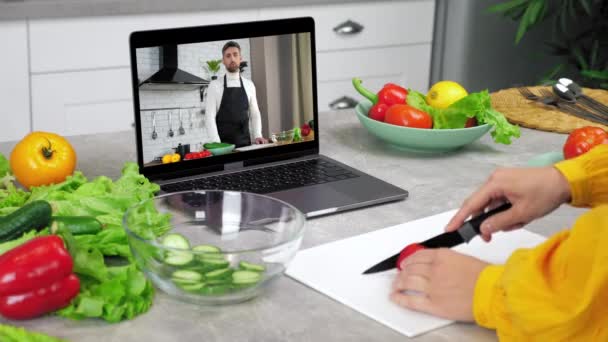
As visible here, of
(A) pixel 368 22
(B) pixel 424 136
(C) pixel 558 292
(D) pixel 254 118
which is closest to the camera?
(C) pixel 558 292

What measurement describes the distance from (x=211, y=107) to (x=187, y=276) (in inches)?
19.6

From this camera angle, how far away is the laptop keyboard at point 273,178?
1.35m

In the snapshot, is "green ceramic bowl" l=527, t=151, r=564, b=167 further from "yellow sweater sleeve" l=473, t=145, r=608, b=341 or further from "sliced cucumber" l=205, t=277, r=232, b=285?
"sliced cucumber" l=205, t=277, r=232, b=285

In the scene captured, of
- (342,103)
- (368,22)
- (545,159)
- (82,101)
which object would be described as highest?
(368,22)

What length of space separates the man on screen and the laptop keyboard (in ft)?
0.22

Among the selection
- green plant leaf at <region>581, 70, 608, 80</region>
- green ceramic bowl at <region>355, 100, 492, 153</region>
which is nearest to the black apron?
green ceramic bowl at <region>355, 100, 492, 153</region>

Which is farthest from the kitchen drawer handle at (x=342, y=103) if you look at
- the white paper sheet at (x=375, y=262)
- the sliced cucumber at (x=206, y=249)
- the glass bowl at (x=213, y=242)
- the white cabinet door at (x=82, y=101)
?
the sliced cucumber at (x=206, y=249)

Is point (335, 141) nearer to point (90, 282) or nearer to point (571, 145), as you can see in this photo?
point (571, 145)

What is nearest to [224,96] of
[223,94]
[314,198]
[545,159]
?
[223,94]

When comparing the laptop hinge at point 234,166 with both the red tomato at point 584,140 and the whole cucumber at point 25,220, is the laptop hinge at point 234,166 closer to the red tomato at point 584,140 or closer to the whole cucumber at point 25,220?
the whole cucumber at point 25,220

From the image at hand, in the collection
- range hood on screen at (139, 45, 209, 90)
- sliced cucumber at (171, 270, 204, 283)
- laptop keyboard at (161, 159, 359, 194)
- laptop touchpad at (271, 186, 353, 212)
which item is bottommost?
laptop touchpad at (271, 186, 353, 212)

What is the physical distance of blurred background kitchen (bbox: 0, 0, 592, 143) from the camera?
8.41 feet

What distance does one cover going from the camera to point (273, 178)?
1396 millimetres

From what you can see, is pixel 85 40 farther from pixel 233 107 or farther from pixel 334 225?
pixel 334 225
